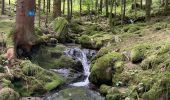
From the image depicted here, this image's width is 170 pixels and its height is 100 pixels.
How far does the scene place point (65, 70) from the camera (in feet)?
52.1

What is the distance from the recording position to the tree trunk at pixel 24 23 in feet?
50.6

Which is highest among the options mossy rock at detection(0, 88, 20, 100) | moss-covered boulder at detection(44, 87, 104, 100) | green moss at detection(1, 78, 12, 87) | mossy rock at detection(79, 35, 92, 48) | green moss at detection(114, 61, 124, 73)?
mossy rock at detection(79, 35, 92, 48)

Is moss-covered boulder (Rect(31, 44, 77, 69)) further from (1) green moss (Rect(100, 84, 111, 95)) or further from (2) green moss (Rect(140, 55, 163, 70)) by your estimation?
(2) green moss (Rect(140, 55, 163, 70))

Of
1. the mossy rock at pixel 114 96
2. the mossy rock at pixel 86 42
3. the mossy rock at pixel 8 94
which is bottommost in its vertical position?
the mossy rock at pixel 114 96

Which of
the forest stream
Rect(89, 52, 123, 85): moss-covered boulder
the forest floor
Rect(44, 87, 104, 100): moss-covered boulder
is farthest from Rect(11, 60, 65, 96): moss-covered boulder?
the forest floor

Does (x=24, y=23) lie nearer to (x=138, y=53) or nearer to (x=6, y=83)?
(x=6, y=83)

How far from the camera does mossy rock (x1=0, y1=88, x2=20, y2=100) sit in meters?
11.5

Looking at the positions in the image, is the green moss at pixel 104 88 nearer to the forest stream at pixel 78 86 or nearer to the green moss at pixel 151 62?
the forest stream at pixel 78 86

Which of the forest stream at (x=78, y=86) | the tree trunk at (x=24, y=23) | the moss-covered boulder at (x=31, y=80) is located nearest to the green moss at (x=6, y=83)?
the moss-covered boulder at (x=31, y=80)

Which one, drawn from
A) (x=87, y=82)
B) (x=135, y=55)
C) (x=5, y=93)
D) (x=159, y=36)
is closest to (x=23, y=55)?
(x=87, y=82)

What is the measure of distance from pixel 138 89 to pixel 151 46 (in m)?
3.46

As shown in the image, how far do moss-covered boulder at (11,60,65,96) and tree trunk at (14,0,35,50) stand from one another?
1.67 m

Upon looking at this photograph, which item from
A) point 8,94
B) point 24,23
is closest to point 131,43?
point 24,23

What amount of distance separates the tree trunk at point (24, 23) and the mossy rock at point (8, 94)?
386cm
